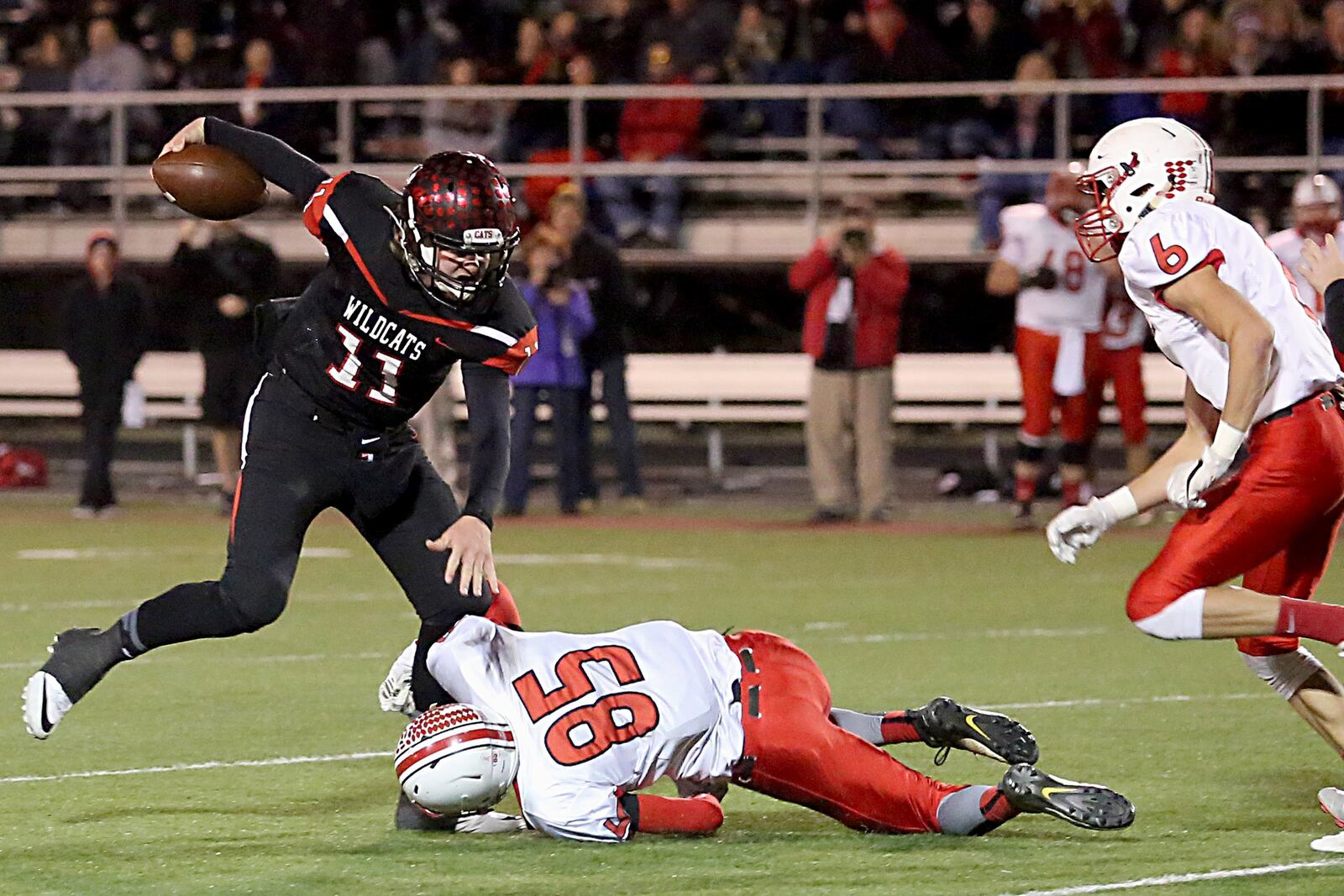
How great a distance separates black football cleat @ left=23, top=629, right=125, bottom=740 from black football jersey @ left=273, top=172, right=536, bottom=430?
0.80 m

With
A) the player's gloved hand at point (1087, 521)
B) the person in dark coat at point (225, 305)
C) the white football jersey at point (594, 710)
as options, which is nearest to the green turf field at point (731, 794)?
the white football jersey at point (594, 710)

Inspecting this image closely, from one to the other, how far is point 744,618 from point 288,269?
8.06 meters

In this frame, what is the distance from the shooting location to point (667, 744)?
4953mm

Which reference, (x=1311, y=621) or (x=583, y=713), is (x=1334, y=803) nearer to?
(x=1311, y=621)

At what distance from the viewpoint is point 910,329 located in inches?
612

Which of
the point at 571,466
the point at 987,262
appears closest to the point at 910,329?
the point at 987,262

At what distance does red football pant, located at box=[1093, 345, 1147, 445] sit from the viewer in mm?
12773

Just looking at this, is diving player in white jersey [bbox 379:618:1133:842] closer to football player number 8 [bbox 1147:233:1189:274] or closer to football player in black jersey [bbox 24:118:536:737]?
football player in black jersey [bbox 24:118:536:737]

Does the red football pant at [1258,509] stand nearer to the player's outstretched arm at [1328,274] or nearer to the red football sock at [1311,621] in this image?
the red football sock at [1311,621]

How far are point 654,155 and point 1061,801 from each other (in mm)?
11142

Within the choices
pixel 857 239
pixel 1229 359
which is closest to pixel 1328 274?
pixel 1229 359

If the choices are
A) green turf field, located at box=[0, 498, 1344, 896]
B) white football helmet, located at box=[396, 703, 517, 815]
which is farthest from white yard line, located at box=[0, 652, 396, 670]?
white football helmet, located at box=[396, 703, 517, 815]

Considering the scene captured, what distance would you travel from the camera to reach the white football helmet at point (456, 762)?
4766 millimetres

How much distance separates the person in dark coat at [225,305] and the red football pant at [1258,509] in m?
8.98
